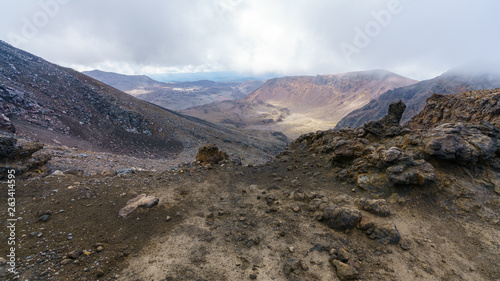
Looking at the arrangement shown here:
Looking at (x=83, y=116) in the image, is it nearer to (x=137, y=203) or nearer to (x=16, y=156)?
(x=16, y=156)

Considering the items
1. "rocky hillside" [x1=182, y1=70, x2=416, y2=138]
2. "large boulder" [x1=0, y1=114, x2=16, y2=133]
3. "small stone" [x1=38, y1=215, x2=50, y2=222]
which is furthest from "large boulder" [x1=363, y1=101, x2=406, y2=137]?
"rocky hillside" [x1=182, y1=70, x2=416, y2=138]

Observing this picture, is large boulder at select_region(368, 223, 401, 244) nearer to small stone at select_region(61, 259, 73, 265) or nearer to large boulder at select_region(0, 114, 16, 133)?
small stone at select_region(61, 259, 73, 265)

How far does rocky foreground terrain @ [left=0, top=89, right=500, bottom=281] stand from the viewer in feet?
16.1

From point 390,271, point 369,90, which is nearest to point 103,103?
point 390,271

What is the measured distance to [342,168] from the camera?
999 cm

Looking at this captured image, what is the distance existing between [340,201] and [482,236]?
377cm

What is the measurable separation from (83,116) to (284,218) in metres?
28.3

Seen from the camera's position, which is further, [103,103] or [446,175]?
[103,103]

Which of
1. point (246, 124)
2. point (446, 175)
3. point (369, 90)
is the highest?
point (369, 90)

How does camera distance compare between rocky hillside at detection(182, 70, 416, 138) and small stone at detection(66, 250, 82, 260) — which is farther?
rocky hillside at detection(182, 70, 416, 138)

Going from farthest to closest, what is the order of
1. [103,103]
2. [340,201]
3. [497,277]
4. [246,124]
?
[246,124] < [103,103] < [340,201] < [497,277]

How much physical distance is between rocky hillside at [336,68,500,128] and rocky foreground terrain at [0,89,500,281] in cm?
6649

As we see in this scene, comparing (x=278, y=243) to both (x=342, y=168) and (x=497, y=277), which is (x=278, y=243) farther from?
(x=342, y=168)

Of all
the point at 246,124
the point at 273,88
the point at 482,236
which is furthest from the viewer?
the point at 273,88
